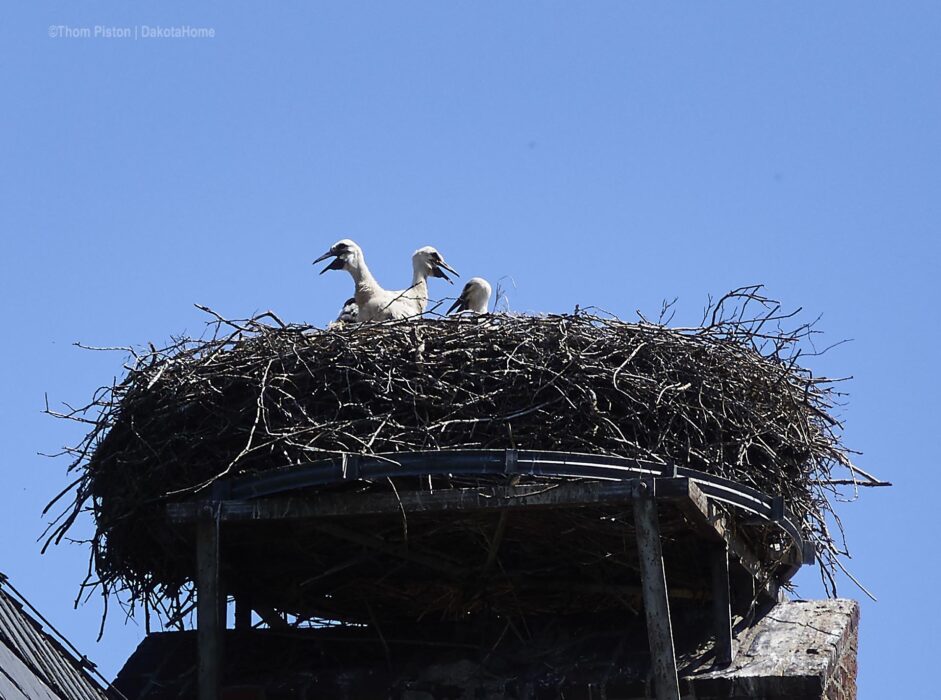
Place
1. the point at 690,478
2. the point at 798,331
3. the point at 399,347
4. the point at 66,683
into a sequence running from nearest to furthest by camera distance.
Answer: the point at 66,683 < the point at 690,478 < the point at 399,347 < the point at 798,331

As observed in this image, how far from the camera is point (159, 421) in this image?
424 inches

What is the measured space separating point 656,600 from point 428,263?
5.09m

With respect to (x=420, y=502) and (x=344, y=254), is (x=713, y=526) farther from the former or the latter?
(x=344, y=254)

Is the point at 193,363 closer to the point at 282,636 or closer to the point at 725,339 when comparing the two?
the point at 282,636

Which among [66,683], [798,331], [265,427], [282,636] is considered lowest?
[66,683]

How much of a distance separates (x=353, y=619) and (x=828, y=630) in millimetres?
2671

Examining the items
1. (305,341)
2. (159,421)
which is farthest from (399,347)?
(159,421)

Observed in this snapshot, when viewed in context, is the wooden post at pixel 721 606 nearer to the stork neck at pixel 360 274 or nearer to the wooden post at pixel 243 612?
the wooden post at pixel 243 612

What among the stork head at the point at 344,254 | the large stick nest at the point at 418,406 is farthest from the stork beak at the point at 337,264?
the large stick nest at the point at 418,406

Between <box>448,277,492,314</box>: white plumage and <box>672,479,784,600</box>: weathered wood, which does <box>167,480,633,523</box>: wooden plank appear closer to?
<box>672,479,784,600</box>: weathered wood

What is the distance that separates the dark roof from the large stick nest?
1856mm

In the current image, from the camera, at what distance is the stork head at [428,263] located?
48.4 feet

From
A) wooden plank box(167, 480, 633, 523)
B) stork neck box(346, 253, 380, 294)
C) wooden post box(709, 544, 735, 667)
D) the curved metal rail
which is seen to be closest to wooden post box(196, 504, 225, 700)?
wooden plank box(167, 480, 633, 523)

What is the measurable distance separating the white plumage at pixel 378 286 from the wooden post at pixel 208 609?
3.25 metres
